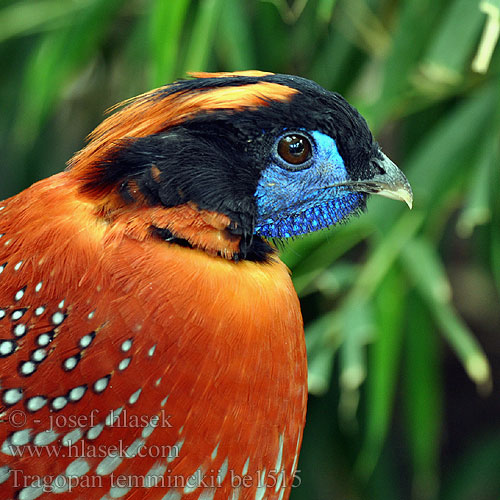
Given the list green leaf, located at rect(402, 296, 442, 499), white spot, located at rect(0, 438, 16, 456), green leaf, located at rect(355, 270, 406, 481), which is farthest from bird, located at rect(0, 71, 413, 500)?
green leaf, located at rect(402, 296, 442, 499)

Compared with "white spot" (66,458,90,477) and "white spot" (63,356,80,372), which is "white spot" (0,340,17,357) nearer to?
"white spot" (63,356,80,372)

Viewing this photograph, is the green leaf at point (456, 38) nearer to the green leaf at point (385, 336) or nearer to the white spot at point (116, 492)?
the green leaf at point (385, 336)

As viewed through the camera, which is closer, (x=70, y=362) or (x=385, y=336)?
(x=70, y=362)

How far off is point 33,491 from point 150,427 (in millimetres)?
206

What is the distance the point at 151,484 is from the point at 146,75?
74.9 inches

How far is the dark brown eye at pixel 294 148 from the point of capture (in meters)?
1.25

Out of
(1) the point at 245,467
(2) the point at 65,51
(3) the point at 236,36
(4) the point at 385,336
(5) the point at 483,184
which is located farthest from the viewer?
(2) the point at 65,51

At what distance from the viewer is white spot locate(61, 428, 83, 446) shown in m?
1.16

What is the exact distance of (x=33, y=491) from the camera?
1156 mm

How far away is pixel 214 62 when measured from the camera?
278cm

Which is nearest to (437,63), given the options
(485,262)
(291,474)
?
(485,262)

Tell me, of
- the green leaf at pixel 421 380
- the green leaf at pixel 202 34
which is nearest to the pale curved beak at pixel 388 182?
the green leaf at pixel 202 34

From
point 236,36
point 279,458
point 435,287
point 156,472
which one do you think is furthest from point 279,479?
point 236,36

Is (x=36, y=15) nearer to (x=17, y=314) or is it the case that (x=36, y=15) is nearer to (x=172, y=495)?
(x=17, y=314)
